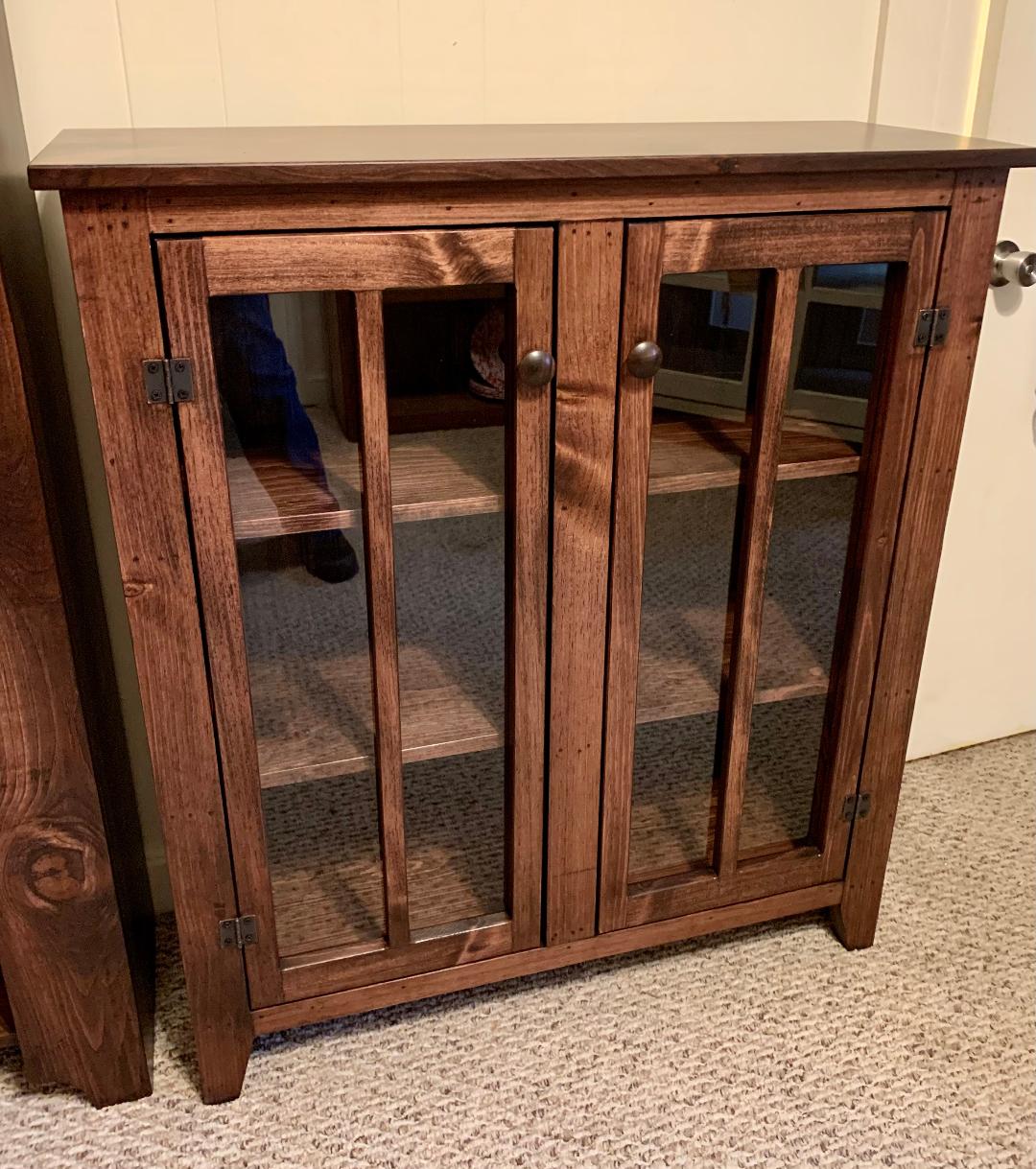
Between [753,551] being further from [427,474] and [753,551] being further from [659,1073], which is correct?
[659,1073]

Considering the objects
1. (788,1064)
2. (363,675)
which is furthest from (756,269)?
(788,1064)

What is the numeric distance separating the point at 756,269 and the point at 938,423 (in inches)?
11.0

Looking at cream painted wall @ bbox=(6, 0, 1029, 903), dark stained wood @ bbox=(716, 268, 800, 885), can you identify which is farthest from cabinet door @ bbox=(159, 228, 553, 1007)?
cream painted wall @ bbox=(6, 0, 1029, 903)

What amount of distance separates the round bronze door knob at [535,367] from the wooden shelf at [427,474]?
62 mm

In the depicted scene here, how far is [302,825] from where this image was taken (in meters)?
1.19

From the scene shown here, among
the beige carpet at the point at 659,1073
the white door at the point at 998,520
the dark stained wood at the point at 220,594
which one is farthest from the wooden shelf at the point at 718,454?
the beige carpet at the point at 659,1073

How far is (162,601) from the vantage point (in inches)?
39.0

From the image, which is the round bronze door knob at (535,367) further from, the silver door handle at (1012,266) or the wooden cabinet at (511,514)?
the silver door handle at (1012,266)

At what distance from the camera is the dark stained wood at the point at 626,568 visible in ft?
3.26

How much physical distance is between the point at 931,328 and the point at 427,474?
53cm

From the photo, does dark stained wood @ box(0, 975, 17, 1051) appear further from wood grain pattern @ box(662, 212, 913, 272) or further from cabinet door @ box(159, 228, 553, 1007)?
wood grain pattern @ box(662, 212, 913, 272)

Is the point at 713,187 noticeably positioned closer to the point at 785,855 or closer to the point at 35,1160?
the point at 785,855

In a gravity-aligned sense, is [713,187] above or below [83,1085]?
above

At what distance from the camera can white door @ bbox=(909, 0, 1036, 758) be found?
4.67ft
